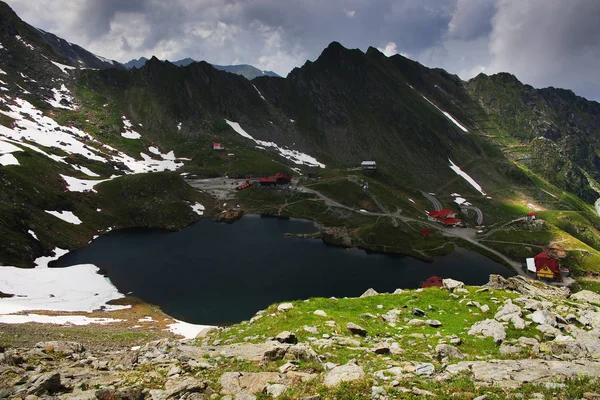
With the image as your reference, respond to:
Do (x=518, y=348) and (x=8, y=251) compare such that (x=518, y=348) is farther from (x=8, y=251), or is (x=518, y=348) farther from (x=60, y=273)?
(x=8, y=251)

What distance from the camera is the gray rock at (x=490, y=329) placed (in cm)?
2267

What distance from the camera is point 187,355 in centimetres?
2014

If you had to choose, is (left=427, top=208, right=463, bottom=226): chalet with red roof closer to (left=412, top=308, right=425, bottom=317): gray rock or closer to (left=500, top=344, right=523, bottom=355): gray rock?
(left=412, top=308, right=425, bottom=317): gray rock

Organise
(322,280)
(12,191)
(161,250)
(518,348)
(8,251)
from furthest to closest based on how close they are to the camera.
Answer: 1. (161,250)
2. (12,191)
3. (322,280)
4. (8,251)
5. (518,348)

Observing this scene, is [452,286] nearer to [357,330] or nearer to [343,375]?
[357,330]

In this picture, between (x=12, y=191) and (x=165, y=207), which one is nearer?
(x=12, y=191)

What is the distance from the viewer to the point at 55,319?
5025 cm

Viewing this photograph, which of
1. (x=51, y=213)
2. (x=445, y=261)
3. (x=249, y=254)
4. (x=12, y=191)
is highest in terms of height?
(x=12, y=191)

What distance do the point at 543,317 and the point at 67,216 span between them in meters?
126

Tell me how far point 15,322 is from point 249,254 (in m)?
61.9

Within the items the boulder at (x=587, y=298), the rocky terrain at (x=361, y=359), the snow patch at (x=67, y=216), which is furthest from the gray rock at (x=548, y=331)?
the snow patch at (x=67, y=216)

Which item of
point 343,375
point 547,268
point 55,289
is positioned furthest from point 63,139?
point 547,268

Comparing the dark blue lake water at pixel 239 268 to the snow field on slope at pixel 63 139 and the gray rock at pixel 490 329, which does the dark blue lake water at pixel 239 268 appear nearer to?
the gray rock at pixel 490 329

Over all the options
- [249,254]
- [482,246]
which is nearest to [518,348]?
[249,254]
